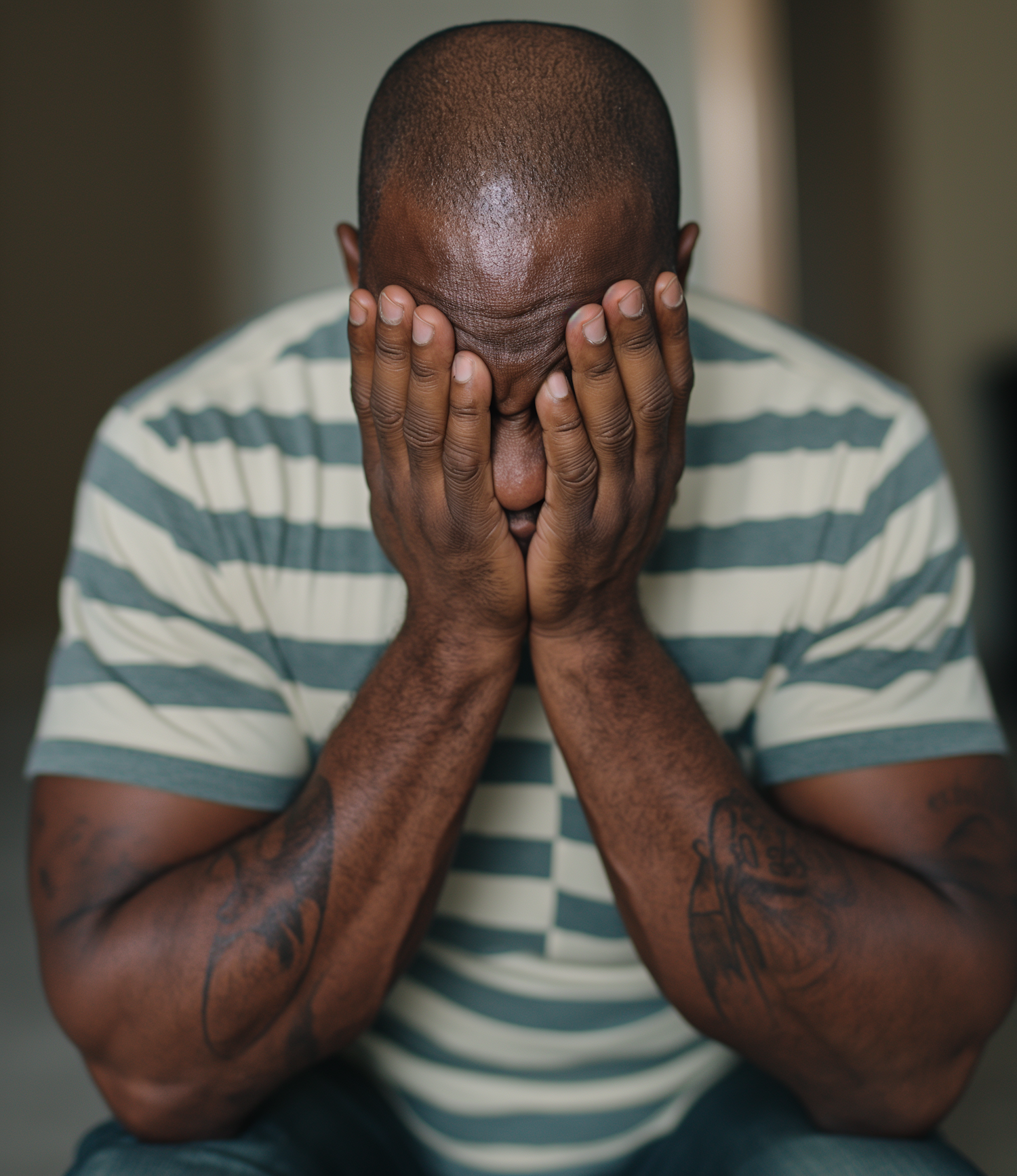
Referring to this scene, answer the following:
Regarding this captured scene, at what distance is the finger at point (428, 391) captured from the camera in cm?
66

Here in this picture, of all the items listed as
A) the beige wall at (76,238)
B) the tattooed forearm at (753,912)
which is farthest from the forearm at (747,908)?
the beige wall at (76,238)

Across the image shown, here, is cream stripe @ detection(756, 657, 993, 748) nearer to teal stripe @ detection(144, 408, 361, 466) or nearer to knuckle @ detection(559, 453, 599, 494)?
knuckle @ detection(559, 453, 599, 494)

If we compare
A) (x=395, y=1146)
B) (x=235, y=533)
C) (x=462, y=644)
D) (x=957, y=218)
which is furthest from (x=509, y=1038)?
(x=957, y=218)

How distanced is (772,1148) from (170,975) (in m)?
0.47

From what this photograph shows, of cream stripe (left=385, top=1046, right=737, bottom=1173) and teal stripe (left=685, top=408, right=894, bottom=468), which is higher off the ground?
teal stripe (left=685, top=408, right=894, bottom=468)

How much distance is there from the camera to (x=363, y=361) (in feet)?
2.36

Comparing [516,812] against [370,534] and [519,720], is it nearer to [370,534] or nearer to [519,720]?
[519,720]

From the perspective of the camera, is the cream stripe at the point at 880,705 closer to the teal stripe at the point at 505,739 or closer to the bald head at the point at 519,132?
the teal stripe at the point at 505,739

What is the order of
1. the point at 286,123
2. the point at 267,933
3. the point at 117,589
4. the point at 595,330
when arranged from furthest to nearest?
1. the point at 286,123
2. the point at 117,589
3. the point at 267,933
4. the point at 595,330

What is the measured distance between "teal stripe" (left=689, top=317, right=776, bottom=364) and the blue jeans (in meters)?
0.63

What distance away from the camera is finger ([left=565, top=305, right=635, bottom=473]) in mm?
656

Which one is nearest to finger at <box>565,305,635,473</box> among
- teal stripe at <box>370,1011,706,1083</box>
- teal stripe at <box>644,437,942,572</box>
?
teal stripe at <box>644,437,942,572</box>

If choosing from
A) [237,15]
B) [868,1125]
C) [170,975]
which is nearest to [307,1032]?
[170,975]

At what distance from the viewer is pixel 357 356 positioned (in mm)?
717
